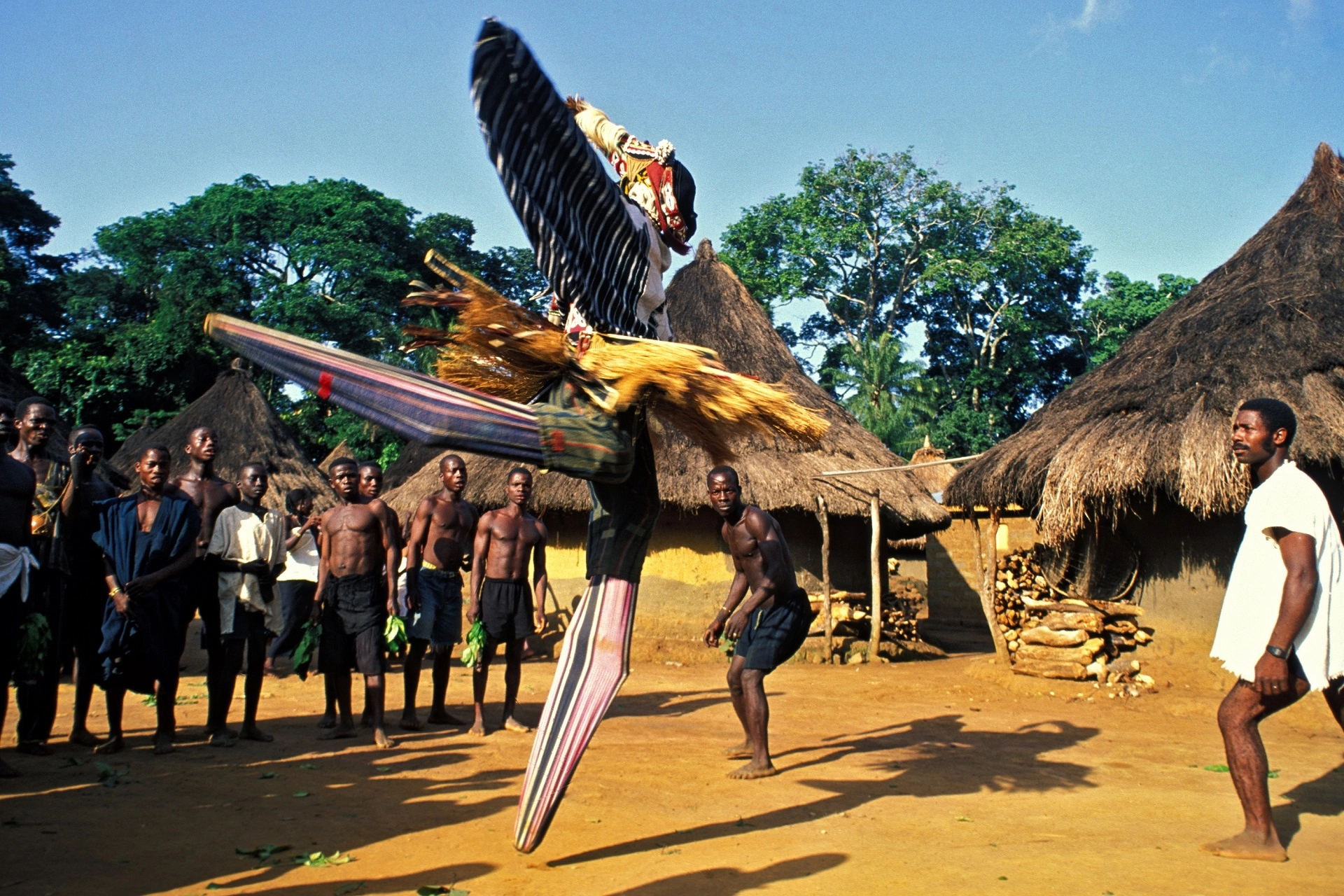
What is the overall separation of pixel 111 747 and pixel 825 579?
810 cm

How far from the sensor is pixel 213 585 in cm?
627

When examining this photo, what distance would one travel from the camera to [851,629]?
42.0ft

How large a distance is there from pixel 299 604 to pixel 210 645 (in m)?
1.93

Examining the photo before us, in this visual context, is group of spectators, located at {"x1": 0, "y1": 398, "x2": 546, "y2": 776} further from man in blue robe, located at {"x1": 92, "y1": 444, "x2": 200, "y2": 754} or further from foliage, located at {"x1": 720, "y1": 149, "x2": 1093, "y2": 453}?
foliage, located at {"x1": 720, "y1": 149, "x2": 1093, "y2": 453}

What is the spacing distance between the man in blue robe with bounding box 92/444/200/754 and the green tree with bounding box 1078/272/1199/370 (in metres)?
30.3

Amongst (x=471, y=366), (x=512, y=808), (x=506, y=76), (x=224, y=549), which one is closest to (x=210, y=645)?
(x=224, y=549)

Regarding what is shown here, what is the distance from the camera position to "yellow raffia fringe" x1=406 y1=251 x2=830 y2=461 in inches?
128

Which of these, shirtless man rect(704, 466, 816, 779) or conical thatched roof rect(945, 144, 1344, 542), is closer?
shirtless man rect(704, 466, 816, 779)

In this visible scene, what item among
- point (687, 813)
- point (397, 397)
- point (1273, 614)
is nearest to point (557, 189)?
point (397, 397)

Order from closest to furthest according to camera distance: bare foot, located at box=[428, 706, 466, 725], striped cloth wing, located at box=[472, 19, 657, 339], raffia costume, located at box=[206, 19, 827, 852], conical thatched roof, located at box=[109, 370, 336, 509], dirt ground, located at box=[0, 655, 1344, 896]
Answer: striped cloth wing, located at box=[472, 19, 657, 339]
raffia costume, located at box=[206, 19, 827, 852]
dirt ground, located at box=[0, 655, 1344, 896]
bare foot, located at box=[428, 706, 466, 725]
conical thatched roof, located at box=[109, 370, 336, 509]

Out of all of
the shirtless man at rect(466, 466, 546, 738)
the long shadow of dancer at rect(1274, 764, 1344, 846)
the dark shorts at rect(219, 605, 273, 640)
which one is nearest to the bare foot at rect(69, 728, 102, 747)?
the dark shorts at rect(219, 605, 273, 640)

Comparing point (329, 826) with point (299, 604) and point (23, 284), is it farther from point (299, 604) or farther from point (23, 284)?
point (23, 284)

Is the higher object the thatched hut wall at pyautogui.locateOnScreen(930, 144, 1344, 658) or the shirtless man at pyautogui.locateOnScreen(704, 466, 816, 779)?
the thatched hut wall at pyautogui.locateOnScreen(930, 144, 1344, 658)

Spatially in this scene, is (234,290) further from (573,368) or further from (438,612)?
→ (573,368)
